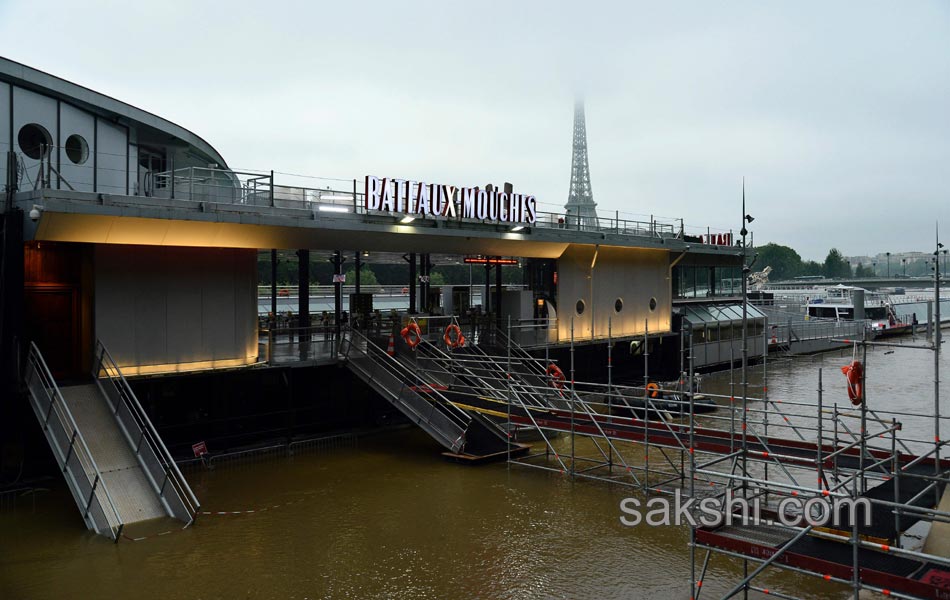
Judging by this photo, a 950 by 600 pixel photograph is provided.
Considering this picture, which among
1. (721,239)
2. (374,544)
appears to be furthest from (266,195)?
(721,239)

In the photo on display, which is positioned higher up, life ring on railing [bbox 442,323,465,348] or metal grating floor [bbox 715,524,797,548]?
life ring on railing [bbox 442,323,465,348]

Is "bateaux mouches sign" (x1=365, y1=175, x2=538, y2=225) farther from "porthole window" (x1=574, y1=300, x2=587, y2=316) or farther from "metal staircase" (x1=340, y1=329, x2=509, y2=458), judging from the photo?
"porthole window" (x1=574, y1=300, x2=587, y2=316)

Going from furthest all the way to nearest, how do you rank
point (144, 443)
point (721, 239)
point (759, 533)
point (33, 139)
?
point (721, 239), point (33, 139), point (144, 443), point (759, 533)

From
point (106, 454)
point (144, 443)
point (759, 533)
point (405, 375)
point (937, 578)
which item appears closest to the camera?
point (937, 578)

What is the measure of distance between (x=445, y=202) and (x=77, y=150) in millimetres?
13372

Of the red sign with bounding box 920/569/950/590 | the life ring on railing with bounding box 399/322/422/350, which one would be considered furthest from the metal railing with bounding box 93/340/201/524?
the red sign with bounding box 920/569/950/590

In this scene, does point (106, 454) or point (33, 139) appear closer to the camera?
point (106, 454)

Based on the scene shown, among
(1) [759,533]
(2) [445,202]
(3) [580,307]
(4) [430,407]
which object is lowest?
(1) [759,533]

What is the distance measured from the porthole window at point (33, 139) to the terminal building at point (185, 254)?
0.16 feet

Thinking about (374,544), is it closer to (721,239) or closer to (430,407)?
(430,407)

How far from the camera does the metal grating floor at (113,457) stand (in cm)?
1684

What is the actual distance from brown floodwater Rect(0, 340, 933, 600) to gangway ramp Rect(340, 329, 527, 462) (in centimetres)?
98

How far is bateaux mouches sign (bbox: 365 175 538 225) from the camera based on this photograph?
84.3 ft

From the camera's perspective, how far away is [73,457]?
16969mm
